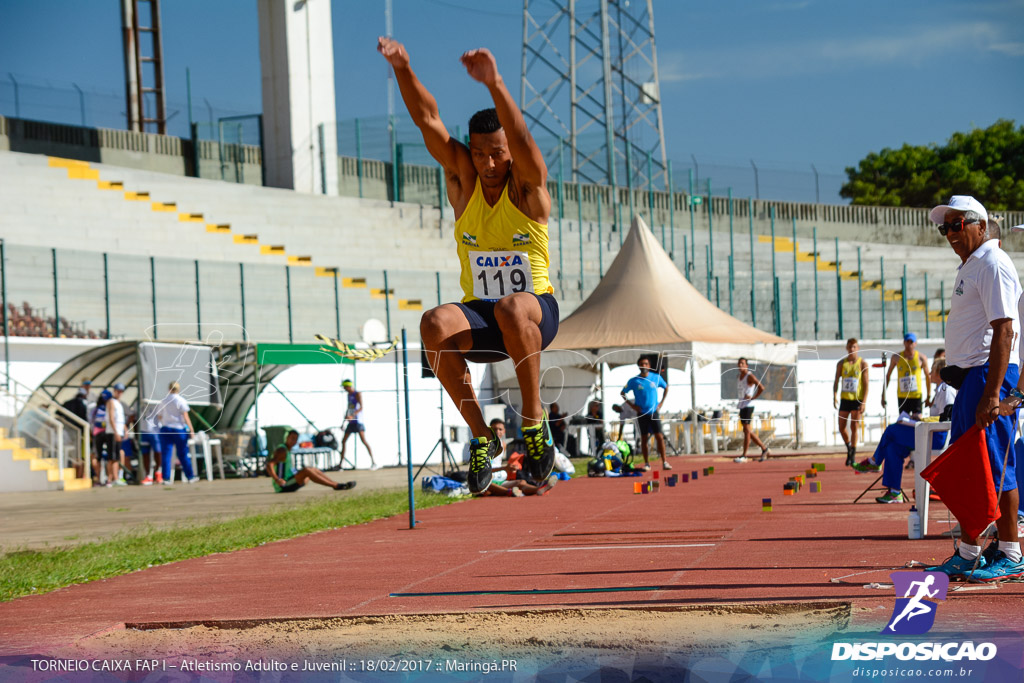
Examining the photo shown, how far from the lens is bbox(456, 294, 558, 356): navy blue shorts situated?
4898mm

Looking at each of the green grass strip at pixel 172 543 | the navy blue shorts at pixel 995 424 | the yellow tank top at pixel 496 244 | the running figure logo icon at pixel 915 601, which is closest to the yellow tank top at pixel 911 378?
the green grass strip at pixel 172 543

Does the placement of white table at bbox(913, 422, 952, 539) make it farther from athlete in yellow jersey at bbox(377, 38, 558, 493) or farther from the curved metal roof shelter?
the curved metal roof shelter

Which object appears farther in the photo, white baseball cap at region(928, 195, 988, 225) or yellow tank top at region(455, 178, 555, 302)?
white baseball cap at region(928, 195, 988, 225)

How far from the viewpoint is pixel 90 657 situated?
213 inches

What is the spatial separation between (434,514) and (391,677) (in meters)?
7.81

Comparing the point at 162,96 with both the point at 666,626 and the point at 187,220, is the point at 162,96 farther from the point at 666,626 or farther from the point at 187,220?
the point at 666,626

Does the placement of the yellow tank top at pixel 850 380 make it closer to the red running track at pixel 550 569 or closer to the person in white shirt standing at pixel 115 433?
the red running track at pixel 550 569

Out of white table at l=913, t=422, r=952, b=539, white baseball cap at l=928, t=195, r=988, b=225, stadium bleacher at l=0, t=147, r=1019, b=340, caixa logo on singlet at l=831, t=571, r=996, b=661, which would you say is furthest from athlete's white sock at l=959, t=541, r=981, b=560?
stadium bleacher at l=0, t=147, r=1019, b=340

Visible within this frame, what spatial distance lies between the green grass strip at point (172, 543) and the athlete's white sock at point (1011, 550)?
6.27 metres

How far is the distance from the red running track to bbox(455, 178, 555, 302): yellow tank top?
181 centimetres

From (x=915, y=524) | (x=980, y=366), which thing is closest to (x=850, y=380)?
(x=915, y=524)

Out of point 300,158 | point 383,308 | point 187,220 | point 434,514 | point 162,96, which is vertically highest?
point 162,96

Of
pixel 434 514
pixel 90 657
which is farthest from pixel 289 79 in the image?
pixel 90 657

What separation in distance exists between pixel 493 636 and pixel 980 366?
2.83m
